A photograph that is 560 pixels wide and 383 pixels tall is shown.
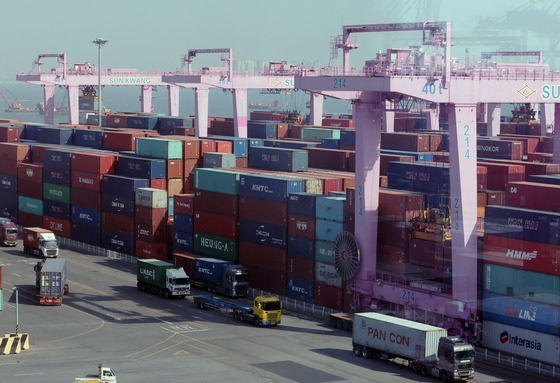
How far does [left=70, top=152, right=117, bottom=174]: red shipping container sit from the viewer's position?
295 feet

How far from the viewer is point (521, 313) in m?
53.0

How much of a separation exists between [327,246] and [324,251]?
0.46 meters

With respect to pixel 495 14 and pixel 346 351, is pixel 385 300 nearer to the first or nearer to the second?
pixel 346 351

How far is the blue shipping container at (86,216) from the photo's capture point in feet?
299

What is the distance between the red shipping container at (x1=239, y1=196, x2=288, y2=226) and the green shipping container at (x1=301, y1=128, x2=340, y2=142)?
3117 cm

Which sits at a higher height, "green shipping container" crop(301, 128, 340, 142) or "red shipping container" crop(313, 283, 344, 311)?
"green shipping container" crop(301, 128, 340, 142)

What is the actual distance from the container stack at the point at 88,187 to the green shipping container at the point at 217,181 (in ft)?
51.3

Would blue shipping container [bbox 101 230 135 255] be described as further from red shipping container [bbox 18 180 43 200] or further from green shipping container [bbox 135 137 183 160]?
red shipping container [bbox 18 180 43 200]

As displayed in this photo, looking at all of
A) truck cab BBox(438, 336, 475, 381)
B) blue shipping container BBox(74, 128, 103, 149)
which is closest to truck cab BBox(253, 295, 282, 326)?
truck cab BBox(438, 336, 475, 381)

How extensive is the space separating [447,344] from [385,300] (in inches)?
494

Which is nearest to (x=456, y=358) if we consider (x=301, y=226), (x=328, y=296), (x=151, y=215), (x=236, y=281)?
(x=328, y=296)

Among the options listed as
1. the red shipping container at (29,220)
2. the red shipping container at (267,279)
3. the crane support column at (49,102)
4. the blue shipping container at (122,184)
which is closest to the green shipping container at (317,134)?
the blue shipping container at (122,184)

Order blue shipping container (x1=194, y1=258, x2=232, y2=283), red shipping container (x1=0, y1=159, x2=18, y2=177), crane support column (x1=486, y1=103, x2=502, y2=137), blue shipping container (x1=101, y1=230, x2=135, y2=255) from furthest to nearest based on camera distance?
red shipping container (x1=0, y1=159, x2=18, y2=177) → crane support column (x1=486, y1=103, x2=502, y2=137) → blue shipping container (x1=101, y1=230, x2=135, y2=255) → blue shipping container (x1=194, y1=258, x2=232, y2=283)

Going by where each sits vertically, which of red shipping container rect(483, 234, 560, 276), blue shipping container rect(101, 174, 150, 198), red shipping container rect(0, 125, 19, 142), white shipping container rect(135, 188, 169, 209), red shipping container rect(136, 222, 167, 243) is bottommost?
red shipping container rect(136, 222, 167, 243)
